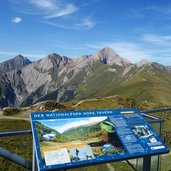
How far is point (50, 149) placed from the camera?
799 centimetres

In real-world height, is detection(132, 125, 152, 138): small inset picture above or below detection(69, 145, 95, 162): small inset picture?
above

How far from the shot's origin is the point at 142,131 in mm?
9695

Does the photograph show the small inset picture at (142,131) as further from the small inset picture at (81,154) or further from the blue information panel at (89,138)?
the small inset picture at (81,154)

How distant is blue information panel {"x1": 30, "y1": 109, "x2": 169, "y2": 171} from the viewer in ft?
26.3

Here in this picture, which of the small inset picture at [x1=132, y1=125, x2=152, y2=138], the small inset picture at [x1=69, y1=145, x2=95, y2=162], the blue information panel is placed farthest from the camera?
the small inset picture at [x1=132, y1=125, x2=152, y2=138]

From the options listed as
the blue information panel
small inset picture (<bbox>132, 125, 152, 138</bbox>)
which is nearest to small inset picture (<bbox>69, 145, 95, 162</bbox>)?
the blue information panel

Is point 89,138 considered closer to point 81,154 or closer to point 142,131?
point 81,154

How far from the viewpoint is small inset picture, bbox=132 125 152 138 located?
31.2 ft

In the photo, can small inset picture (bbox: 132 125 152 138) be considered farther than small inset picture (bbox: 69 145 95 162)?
Yes

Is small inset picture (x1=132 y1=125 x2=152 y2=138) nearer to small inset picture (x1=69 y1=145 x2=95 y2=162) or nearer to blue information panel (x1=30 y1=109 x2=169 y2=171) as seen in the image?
blue information panel (x1=30 y1=109 x2=169 y2=171)

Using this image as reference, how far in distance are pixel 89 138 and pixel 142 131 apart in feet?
5.58

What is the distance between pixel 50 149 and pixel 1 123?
43952 mm

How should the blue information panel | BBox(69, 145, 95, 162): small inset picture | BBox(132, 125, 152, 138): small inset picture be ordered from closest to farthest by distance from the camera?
1. the blue information panel
2. BBox(69, 145, 95, 162): small inset picture
3. BBox(132, 125, 152, 138): small inset picture

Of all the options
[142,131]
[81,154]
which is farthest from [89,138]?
[142,131]
